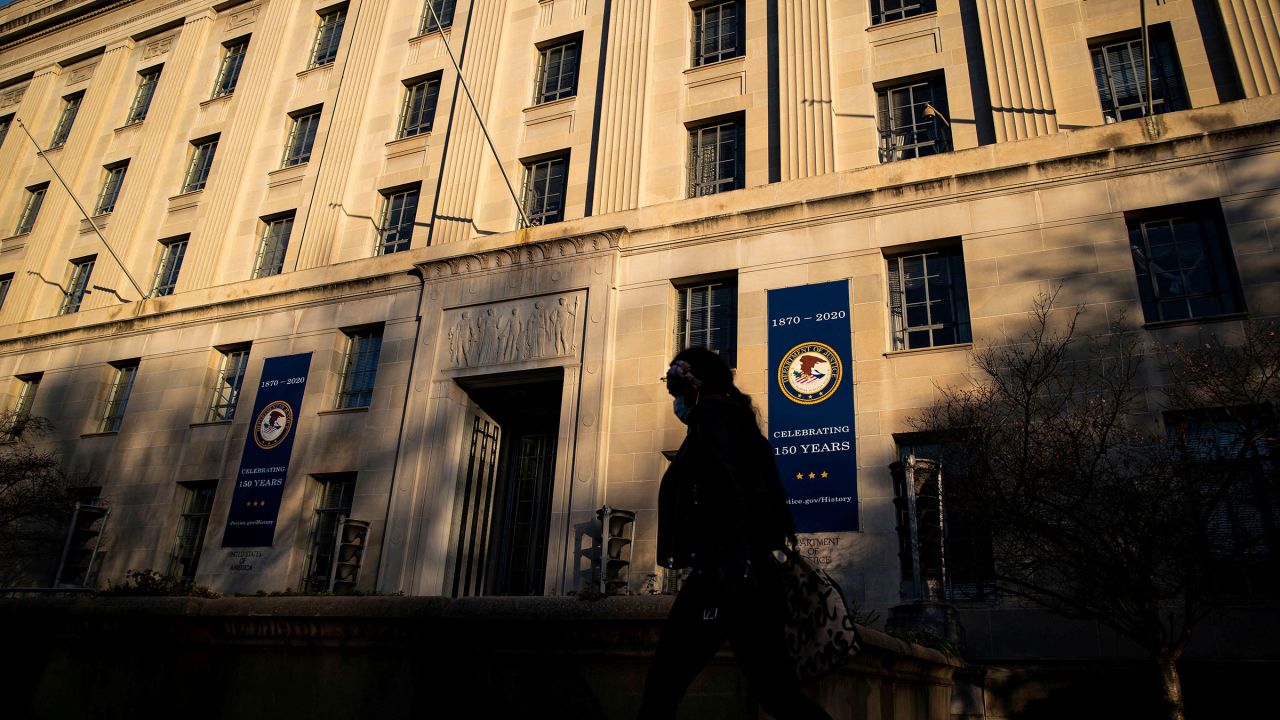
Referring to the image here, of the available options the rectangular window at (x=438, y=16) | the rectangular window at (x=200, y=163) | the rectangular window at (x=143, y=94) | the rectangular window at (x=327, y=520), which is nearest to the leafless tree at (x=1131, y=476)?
the rectangular window at (x=327, y=520)

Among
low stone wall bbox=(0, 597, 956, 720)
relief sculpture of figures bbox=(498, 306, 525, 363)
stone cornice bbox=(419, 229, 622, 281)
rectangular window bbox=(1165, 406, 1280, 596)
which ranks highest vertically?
stone cornice bbox=(419, 229, 622, 281)

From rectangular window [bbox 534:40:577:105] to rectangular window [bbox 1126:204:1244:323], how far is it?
14012mm

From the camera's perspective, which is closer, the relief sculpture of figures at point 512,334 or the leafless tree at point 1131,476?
the leafless tree at point 1131,476

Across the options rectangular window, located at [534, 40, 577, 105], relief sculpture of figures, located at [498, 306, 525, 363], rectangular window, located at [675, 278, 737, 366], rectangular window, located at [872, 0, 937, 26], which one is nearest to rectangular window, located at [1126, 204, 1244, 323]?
rectangular window, located at [872, 0, 937, 26]

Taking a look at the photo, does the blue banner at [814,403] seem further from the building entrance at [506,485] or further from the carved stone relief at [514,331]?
the building entrance at [506,485]

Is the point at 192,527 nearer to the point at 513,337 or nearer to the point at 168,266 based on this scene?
the point at 168,266

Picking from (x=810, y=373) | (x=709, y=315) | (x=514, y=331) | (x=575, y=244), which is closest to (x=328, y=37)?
(x=575, y=244)

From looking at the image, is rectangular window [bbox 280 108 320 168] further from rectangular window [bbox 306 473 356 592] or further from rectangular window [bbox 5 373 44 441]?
rectangular window [bbox 306 473 356 592]

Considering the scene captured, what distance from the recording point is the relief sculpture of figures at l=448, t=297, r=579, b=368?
18.5 m

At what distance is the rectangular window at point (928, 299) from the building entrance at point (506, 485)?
7.37 meters

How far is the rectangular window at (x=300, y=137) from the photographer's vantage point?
26062 millimetres

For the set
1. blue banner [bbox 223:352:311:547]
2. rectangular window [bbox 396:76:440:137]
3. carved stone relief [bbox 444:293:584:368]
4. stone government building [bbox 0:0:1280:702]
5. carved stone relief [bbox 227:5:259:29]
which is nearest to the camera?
stone government building [bbox 0:0:1280:702]

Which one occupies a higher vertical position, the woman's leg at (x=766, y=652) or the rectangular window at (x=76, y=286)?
the rectangular window at (x=76, y=286)

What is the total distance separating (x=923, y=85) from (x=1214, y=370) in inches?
360
